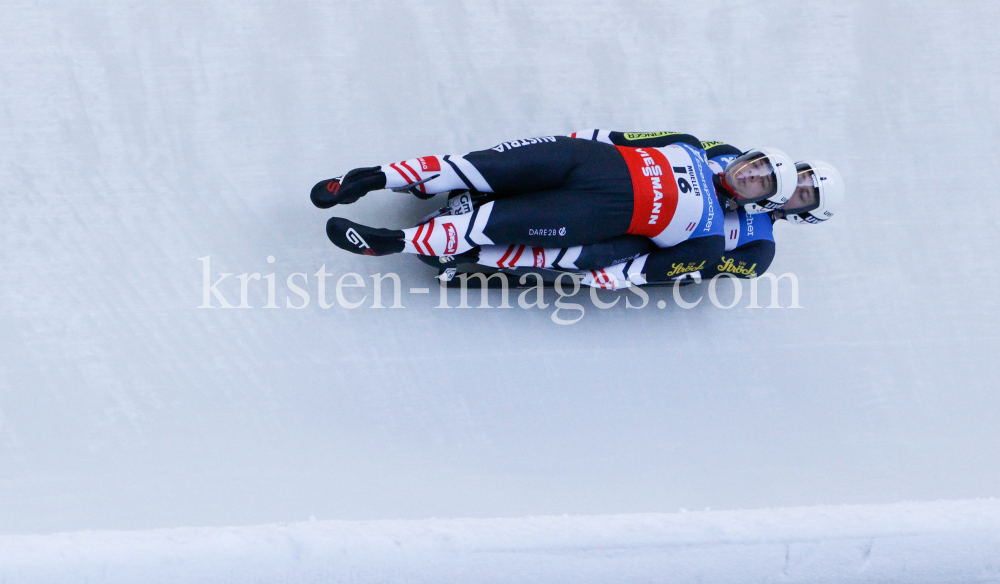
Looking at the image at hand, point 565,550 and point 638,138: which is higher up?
point 638,138

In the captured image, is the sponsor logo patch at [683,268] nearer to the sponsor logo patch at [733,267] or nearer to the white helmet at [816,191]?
→ the sponsor logo patch at [733,267]

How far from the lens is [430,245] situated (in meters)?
2.48

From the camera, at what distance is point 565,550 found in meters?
2.56

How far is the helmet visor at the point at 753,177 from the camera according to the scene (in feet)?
8.46

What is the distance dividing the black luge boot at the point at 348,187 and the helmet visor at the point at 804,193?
1.54 metres

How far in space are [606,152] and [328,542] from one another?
5.57ft

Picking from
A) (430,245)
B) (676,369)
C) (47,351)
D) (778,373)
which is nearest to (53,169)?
(47,351)

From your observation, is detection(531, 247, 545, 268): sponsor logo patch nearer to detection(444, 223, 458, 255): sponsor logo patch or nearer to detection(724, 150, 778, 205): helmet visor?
detection(444, 223, 458, 255): sponsor logo patch

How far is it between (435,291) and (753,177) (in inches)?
50.0

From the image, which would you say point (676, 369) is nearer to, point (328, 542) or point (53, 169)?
point (328, 542)

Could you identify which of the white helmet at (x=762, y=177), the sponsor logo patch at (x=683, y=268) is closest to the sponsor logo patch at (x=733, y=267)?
the sponsor logo patch at (x=683, y=268)

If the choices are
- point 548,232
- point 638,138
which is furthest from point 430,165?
point 638,138

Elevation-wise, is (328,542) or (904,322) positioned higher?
(904,322)

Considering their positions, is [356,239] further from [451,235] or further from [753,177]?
[753,177]
